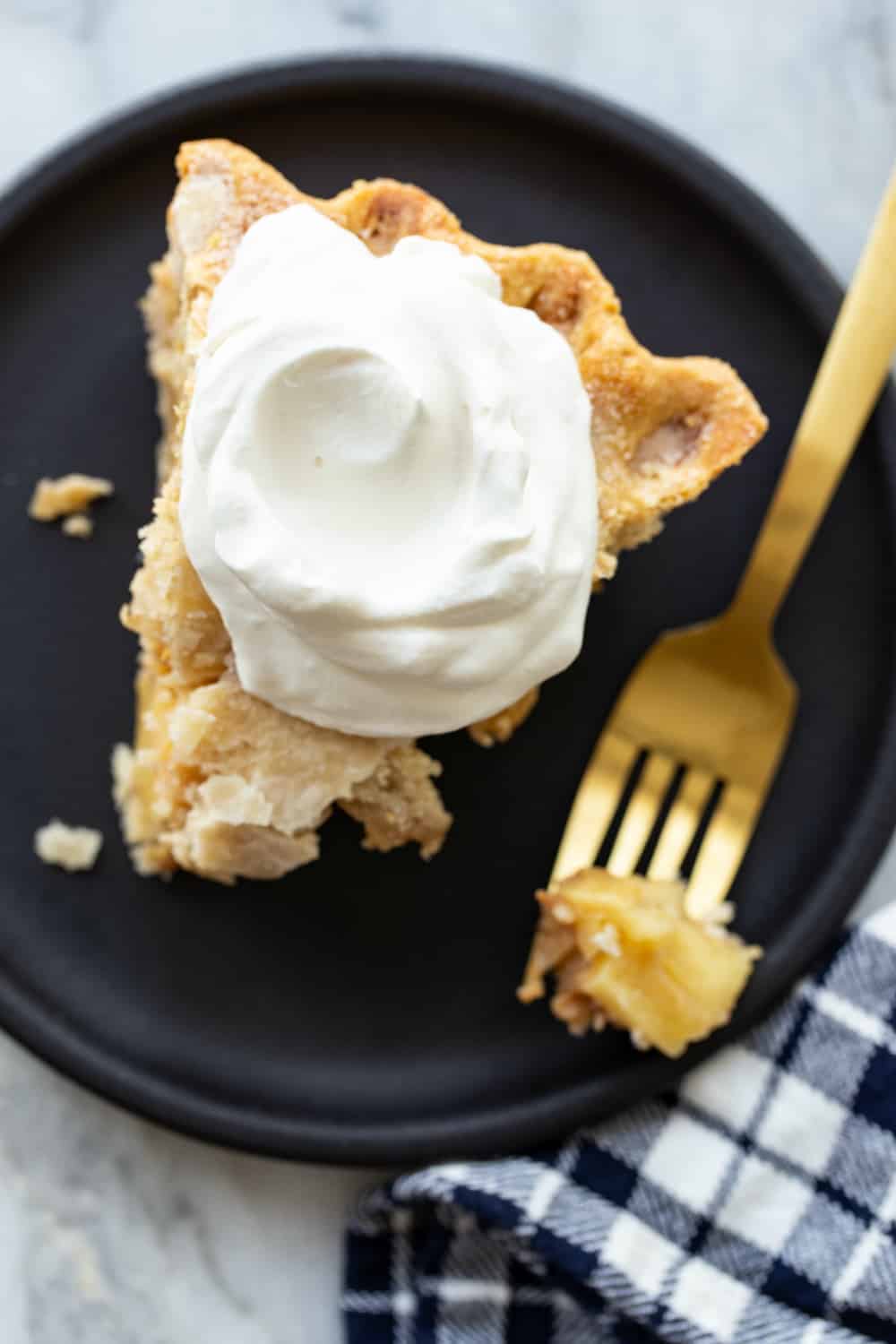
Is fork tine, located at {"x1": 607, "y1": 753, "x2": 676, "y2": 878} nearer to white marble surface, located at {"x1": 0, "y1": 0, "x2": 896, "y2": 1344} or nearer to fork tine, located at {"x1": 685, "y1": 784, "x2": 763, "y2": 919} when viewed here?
fork tine, located at {"x1": 685, "y1": 784, "x2": 763, "y2": 919}

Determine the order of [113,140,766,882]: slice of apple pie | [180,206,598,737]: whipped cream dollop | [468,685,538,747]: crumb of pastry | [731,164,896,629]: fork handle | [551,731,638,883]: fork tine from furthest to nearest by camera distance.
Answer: [551,731,638,883]: fork tine, [468,685,538,747]: crumb of pastry, [731,164,896,629]: fork handle, [113,140,766,882]: slice of apple pie, [180,206,598,737]: whipped cream dollop

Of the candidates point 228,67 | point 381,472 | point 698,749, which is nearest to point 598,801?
point 698,749

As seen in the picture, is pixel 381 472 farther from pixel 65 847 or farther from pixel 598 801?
pixel 65 847

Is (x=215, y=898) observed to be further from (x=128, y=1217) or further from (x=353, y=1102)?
(x=128, y=1217)

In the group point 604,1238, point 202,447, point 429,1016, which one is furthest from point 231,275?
point 604,1238

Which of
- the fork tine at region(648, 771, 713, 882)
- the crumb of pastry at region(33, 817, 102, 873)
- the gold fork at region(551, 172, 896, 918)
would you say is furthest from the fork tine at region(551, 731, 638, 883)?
the crumb of pastry at region(33, 817, 102, 873)

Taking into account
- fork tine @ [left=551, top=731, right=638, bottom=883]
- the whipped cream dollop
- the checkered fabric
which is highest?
the whipped cream dollop
